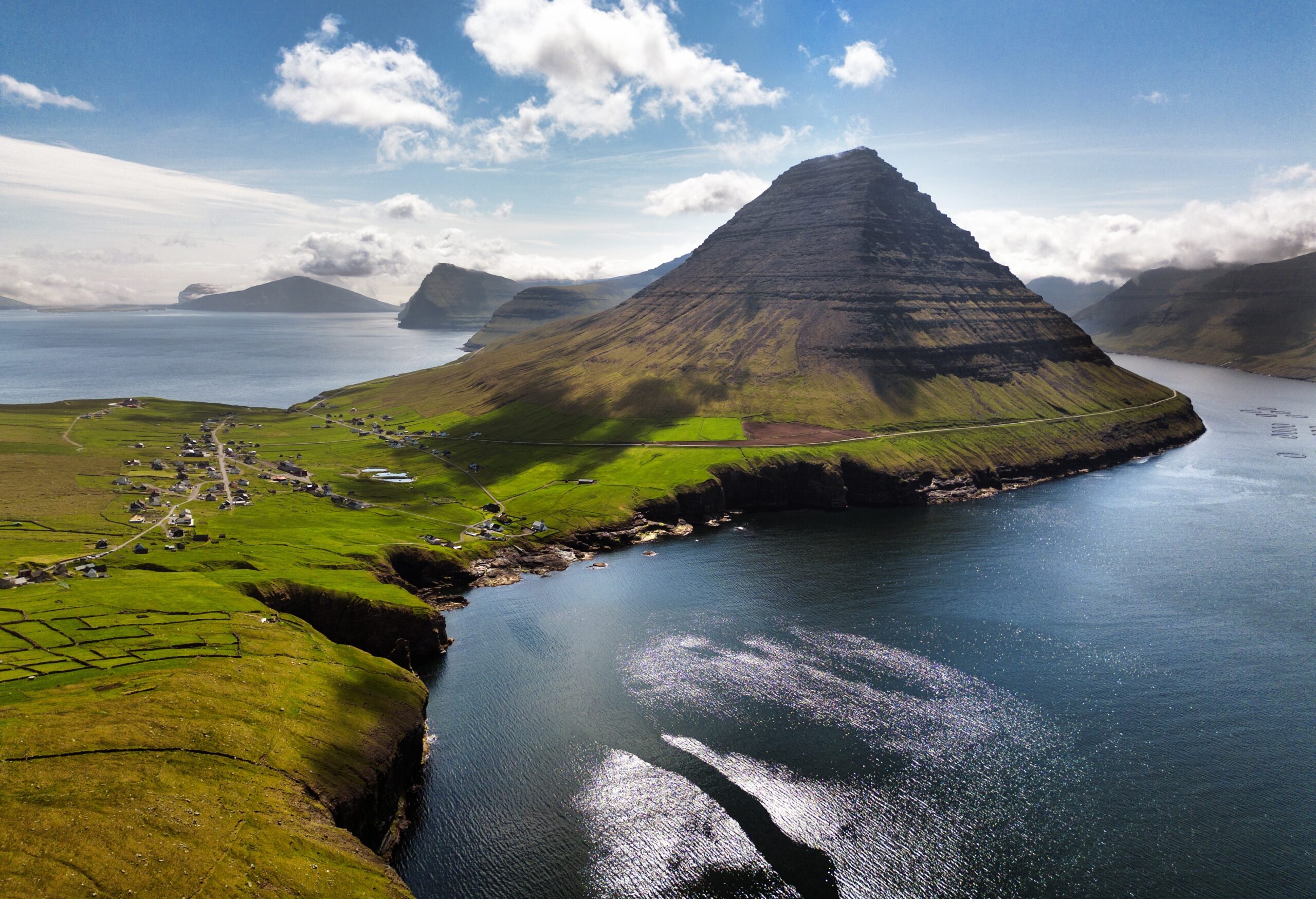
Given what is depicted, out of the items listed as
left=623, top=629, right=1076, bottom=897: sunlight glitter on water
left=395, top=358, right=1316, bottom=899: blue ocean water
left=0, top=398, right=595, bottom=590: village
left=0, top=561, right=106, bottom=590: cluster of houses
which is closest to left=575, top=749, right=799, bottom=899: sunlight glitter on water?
left=395, top=358, right=1316, bottom=899: blue ocean water

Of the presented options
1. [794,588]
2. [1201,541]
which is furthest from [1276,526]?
[794,588]

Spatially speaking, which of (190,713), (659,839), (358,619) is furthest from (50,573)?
(659,839)

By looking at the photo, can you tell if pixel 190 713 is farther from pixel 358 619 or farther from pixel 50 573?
pixel 50 573

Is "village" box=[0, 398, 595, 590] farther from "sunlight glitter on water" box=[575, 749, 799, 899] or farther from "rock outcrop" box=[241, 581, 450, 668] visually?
"sunlight glitter on water" box=[575, 749, 799, 899]

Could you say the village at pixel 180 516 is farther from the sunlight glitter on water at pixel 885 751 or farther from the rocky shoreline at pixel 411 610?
the sunlight glitter on water at pixel 885 751

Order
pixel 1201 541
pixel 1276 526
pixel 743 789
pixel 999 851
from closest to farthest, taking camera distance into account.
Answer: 1. pixel 999 851
2. pixel 743 789
3. pixel 1201 541
4. pixel 1276 526

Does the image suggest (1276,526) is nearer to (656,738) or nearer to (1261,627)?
(1261,627)

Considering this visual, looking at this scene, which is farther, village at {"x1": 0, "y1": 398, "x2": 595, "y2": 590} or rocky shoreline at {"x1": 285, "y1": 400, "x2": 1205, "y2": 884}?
village at {"x1": 0, "y1": 398, "x2": 595, "y2": 590}

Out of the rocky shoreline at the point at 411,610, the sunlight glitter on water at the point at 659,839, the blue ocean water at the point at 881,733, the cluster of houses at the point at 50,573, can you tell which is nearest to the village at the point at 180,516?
the cluster of houses at the point at 50,573
